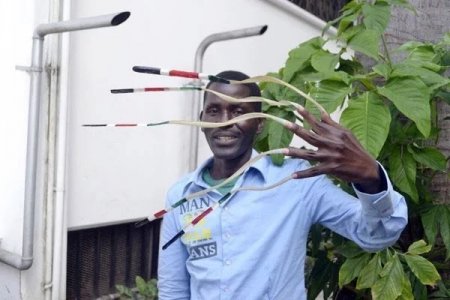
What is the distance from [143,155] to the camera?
3.74 m

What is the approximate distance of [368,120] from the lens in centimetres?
180

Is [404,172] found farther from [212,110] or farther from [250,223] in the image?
[212,110]

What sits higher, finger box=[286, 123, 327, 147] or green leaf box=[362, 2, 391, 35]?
green leaf box=[362, 2, 391, 35]

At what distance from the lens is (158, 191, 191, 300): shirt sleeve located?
6.56ft

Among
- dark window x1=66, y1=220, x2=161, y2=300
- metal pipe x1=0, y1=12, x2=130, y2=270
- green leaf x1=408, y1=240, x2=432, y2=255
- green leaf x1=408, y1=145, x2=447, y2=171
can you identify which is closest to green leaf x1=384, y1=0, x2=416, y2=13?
green leaf x1=408, y1=145, x2=447, y2=171

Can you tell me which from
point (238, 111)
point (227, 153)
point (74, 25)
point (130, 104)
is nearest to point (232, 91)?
point (238, 111)

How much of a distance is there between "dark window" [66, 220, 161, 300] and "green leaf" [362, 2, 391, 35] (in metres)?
2.13

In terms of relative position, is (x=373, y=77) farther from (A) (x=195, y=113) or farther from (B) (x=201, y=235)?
(A) (x=195, y=113)

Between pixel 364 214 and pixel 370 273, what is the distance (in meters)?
0.50

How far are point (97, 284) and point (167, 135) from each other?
100cm

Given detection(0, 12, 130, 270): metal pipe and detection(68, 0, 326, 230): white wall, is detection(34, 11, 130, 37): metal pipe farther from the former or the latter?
detection(68, 0, 326, 230): white wall

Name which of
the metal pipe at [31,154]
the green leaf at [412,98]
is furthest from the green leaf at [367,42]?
the metal pipe at [31,154]

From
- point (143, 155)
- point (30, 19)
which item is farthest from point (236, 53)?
point (30, 19)

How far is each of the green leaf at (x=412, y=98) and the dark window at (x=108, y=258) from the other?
2193mm
